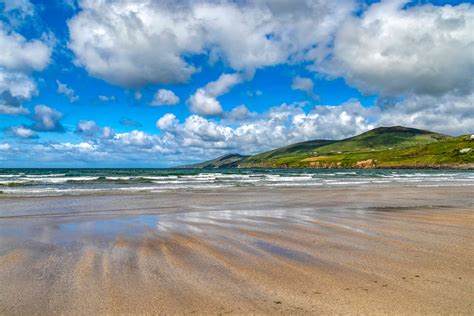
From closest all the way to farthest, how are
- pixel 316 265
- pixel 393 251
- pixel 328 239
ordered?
pixel 316 265 → pixel 393 251 → pixel 328 239

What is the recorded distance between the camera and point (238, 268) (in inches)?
281

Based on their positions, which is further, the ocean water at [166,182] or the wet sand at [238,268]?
the ocean water at [166,182]

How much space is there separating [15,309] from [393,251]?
812 cm

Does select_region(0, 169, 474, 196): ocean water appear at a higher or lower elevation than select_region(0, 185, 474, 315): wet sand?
higher

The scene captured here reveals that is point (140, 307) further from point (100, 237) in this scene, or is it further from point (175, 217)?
point (175, 217)

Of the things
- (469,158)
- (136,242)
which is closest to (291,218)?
(136,242)

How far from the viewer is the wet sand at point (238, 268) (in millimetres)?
5215

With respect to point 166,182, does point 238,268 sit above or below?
below

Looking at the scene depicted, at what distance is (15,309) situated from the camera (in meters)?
5.13

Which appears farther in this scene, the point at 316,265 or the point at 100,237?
the point at 100,237

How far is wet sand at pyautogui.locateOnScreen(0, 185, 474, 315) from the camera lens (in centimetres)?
521

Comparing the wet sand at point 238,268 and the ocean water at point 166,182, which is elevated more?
the ocean water at point 166,182

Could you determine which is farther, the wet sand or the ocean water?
the ocean water

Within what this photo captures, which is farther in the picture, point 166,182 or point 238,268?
point 166,182
